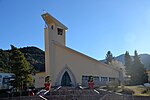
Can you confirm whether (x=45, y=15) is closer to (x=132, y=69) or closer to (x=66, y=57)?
(x=66, y=57)

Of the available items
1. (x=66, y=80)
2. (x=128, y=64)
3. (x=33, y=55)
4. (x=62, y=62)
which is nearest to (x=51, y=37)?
(x=62, y=62)

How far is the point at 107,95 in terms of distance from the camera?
24297 millimetres

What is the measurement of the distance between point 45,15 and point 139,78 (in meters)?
17.3

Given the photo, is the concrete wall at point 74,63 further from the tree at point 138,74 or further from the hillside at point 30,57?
the hillside at point 30,57

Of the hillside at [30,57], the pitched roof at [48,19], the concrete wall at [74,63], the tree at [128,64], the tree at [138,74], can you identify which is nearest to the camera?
the concrete wall at [74,63]

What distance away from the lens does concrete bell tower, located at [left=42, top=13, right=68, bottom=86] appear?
123 ft

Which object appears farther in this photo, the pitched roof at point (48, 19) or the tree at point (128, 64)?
the tree at point (128, 64)

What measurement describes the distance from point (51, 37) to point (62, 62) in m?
3.76

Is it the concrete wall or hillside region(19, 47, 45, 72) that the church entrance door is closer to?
the concrete wall

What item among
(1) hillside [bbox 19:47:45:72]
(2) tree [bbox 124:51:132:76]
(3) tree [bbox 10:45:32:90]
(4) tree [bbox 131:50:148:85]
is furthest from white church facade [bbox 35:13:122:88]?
(1) hillside [bbox 19:47:45:72]

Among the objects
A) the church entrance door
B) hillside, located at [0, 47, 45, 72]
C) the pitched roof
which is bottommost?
the church entrance door

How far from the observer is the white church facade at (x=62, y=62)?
37.8 m

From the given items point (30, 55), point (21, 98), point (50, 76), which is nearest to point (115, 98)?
point (21, 98)

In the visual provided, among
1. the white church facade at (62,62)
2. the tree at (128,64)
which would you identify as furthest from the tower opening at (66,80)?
the tree at (128,64)
